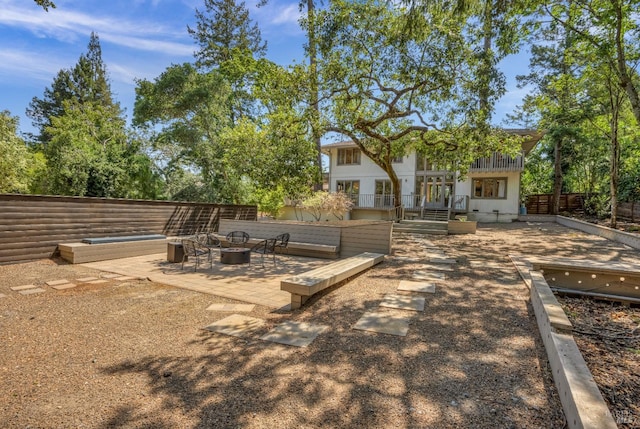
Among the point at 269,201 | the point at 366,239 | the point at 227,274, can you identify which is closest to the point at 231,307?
the point at 227,274

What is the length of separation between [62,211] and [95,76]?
2673 centimetres

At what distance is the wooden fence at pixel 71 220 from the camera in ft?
24.0

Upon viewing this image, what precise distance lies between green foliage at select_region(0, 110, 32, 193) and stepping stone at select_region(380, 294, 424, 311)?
15899mm

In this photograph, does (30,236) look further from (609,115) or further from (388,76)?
(609,115)

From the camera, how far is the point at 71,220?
27.5 feet

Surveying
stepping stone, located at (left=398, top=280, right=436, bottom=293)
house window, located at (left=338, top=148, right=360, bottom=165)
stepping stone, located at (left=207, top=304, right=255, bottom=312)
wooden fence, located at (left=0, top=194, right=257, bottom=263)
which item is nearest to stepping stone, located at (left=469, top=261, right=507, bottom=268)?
stepping stone, located at (left=398, top=280, right=436, bottom=293)

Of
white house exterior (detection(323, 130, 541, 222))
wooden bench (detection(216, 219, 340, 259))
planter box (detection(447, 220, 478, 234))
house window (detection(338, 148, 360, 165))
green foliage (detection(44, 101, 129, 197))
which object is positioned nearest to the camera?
wooden bench (detection(216, 219, 340, 259))

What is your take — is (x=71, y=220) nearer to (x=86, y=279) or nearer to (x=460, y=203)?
(x=86, y=279)

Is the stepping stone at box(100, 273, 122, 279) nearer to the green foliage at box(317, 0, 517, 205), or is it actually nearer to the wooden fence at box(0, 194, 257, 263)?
the wooden fence at box(0, 194, 257, 263)

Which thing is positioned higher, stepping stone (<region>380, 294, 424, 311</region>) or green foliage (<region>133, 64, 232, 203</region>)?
green foliage (<region>133, 64, 232, 203</region>)

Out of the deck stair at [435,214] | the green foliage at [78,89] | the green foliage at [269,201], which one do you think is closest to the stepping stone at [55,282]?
the green foliage at [269,201]

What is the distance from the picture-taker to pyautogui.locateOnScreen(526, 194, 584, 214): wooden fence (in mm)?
21725

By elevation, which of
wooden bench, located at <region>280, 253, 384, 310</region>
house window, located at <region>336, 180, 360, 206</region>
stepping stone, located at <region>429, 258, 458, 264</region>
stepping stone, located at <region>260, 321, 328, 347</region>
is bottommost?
stepping stone, located at <region>260, 321, 328, 347</region>

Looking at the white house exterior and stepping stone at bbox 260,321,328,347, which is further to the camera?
the white house exterior
